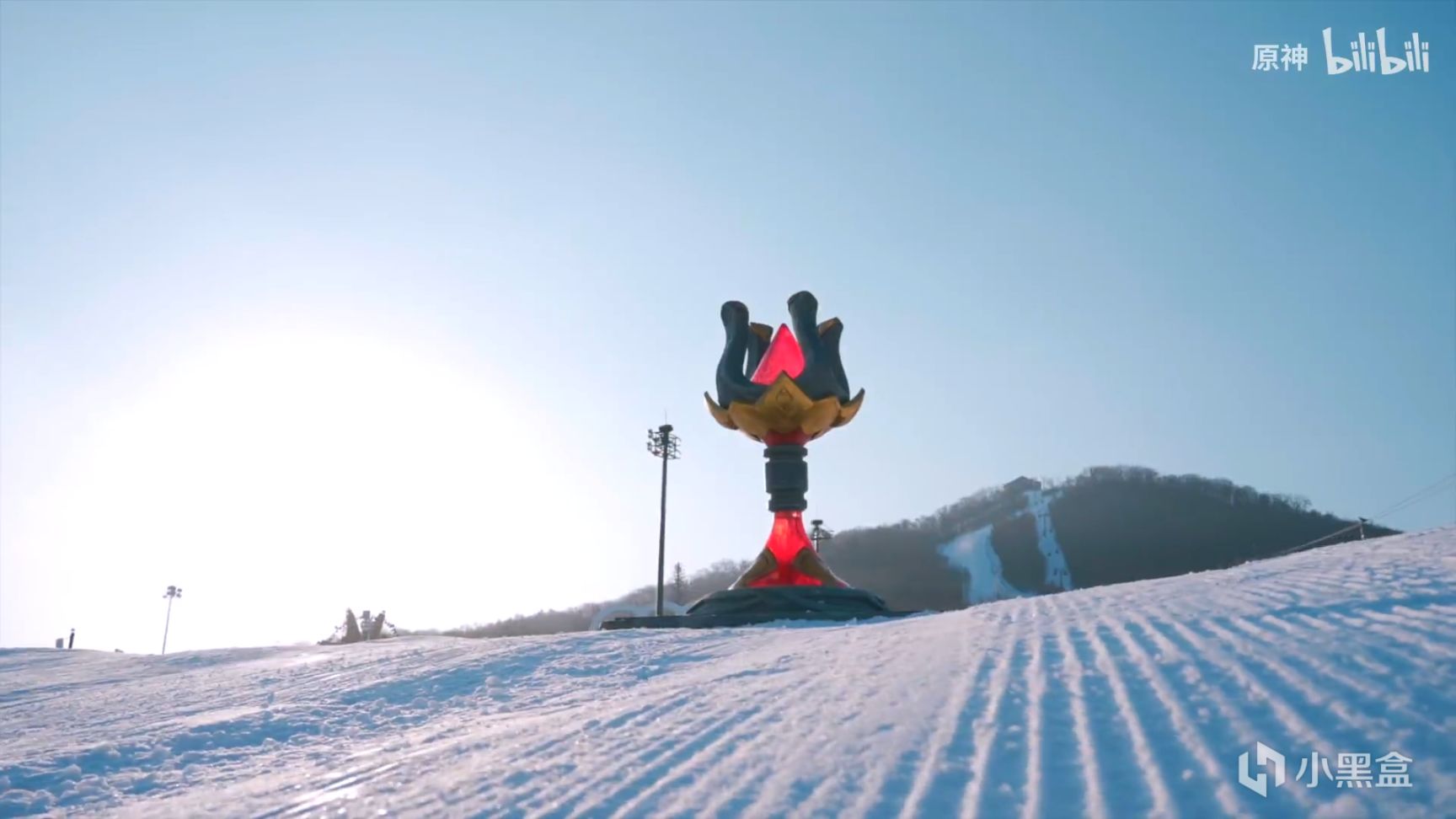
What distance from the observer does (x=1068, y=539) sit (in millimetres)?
57312

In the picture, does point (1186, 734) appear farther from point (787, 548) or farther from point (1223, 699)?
point (787, 548)

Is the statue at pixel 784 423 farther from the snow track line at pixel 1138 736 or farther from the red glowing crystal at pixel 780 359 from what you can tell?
the snow track line at pixel 1138 736

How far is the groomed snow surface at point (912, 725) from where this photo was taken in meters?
3.87

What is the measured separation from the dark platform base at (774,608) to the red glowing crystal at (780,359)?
3.53 meters

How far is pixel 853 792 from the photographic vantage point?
4051mm

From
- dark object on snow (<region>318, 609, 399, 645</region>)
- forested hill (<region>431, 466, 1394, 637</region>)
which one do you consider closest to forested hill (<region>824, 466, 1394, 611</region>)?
forested hill (<region>431, 466, 1394, 637</region>)

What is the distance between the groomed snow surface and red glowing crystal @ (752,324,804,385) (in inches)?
315

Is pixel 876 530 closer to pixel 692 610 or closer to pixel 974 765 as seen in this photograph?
pixel 692 610

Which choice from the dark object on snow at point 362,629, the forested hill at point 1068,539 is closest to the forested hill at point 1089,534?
the forested hill at point 1068,539

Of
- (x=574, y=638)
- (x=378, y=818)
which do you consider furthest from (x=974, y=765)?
(x=574, y=638)

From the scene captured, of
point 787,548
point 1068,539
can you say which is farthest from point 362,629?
point 1068,539

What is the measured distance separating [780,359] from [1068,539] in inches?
1782

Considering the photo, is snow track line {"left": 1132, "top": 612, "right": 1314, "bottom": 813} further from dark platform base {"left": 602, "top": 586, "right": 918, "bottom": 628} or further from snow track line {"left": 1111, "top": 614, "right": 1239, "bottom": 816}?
dark platform base {"left": 602, "top": 586, "right": 918, "bottom": 628}

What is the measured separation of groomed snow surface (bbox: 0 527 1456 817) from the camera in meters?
3.87
